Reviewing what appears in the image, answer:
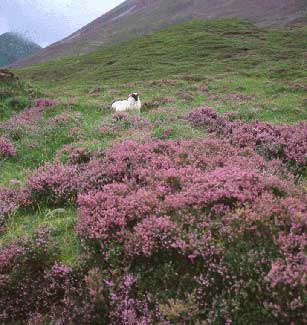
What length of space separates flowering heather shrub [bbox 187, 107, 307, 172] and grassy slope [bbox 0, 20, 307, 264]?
1.22 meters

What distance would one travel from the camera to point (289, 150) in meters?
10.9

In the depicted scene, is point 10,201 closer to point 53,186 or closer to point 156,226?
point 53,186

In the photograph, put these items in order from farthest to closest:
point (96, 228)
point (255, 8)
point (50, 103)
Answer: point (255, 8), point (50, 103), point (96, 228)

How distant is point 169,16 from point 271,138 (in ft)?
375

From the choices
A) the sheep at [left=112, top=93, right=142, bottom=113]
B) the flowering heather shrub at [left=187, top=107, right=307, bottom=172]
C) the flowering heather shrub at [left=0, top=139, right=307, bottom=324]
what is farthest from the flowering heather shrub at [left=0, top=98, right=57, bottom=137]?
the flowering heather shrub at [left=0, top=139, right=307, bottom=324]

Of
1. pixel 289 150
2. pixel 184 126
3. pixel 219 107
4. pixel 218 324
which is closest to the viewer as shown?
pixel 218 324

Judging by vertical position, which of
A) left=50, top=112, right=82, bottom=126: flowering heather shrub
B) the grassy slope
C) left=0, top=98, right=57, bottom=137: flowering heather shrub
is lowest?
the grassy slope

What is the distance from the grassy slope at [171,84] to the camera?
1214cm

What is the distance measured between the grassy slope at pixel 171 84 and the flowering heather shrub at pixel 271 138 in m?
1.22

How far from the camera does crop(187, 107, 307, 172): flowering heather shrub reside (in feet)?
34.6

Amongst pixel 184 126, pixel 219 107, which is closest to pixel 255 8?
pixel 219 107

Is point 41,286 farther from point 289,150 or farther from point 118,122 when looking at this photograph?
point 118,122

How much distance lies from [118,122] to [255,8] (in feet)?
321

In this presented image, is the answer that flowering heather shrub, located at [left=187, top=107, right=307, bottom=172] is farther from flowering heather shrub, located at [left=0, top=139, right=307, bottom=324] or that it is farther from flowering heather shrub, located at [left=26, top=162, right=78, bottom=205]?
flowering heather shrub, located at [left=26, top=162, right=78, bottom=205]
